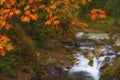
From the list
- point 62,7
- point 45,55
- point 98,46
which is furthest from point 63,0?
point 98,46

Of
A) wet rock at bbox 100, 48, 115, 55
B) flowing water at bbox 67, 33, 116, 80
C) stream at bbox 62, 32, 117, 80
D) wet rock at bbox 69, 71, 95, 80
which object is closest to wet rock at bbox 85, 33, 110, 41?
stream at bbox 62, 32, 117, 80

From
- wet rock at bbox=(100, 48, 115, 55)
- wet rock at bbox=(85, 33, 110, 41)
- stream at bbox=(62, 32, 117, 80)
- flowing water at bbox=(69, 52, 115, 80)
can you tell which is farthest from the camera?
wet rock at bbox=(85, 33, 110, 41)

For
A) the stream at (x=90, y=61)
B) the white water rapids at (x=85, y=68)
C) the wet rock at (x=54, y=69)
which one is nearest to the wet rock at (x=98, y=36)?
the stream at (x=90, y=61)

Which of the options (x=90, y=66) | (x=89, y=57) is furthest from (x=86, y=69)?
(x=89, y=57)

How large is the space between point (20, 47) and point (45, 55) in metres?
1.52

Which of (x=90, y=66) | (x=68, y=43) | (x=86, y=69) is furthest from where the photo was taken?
(x=68, y=43)

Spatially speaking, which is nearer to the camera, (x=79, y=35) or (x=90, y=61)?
(x=90, y=61)

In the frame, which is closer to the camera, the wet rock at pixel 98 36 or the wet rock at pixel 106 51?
the wet rock at pixel 106 51

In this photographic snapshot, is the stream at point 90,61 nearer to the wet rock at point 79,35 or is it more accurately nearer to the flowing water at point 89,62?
the flowing water at point 89,62

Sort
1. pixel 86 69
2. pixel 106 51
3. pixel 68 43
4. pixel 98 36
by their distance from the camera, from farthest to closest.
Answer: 1. pixel 98 36
2. pixel 68 43
3. pixel 106 51
4. pixel 86 69

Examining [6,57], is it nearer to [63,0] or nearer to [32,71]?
[32,71]

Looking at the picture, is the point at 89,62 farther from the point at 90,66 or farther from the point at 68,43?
the point at 68,43

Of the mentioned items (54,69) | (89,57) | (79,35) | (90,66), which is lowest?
(54,69)

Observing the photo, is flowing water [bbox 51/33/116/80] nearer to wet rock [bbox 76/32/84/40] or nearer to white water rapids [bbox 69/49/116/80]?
white water rapids [bbox 69/49/116/80]
